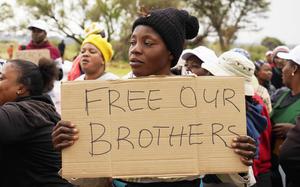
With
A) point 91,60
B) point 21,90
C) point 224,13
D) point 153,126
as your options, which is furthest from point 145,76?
point 224,13

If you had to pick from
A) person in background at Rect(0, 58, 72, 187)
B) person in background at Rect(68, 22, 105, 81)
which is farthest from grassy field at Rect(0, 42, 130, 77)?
person in background at Rect(0, 58, 72, 187)

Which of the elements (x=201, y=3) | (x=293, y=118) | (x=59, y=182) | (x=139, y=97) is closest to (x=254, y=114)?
(x=293, y=118)

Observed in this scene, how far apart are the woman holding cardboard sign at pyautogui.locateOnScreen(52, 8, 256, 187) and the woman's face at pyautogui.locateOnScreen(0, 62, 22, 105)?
46.1 inches

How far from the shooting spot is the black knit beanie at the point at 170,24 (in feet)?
7.38

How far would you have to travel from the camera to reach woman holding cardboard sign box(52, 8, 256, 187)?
7.00 ft

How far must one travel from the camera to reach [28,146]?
120 inches

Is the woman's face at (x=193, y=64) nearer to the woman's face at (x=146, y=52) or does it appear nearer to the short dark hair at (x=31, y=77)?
the short dark hair at (x=31, y=77)

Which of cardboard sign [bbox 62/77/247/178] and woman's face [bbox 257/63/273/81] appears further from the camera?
woman's face [bbox 257/63/273/81]

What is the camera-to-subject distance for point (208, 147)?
7.06 ft

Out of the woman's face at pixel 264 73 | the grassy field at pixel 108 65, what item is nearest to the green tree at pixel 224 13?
the grassy field at pixel 108 65

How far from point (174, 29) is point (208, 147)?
0.56m

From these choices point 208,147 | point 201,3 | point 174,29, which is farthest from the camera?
point 201,3

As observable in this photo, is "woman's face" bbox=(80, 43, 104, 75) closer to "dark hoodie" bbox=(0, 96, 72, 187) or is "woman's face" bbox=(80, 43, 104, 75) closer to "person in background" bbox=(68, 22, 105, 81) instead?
"person in background" bbox=(68, 22, 105, 81)

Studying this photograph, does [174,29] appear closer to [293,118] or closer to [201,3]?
[293,118]
